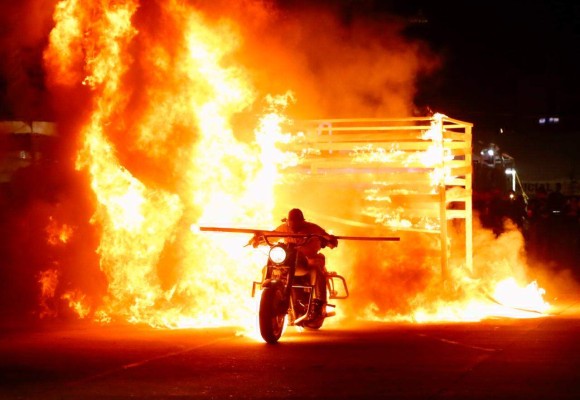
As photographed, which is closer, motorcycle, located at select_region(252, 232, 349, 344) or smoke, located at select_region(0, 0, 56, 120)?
motorcycle, located at select_region(252, 232, 349, 344)

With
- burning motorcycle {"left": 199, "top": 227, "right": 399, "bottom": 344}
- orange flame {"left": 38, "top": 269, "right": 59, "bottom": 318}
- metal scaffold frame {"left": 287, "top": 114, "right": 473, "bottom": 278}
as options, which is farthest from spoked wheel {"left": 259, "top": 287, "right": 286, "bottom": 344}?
orange flame {"left": 38, "top": 269, "right": 59, "bottom": 318}

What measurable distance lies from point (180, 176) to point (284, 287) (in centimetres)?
457

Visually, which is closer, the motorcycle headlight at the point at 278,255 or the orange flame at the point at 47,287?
the motorcycle headlight at the point at 278,255

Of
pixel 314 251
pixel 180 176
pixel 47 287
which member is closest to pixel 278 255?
Answer: pixel 314 251

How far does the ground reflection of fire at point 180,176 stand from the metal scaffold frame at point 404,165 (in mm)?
478

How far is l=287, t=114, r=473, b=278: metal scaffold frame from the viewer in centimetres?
1702

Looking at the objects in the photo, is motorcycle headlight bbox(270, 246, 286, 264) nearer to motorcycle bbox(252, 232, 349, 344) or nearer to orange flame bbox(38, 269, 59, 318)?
motorcycle bbox(252, 232, 349, 344)

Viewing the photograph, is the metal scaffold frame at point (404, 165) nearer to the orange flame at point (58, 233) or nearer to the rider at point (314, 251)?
the rider at point (314, 251)

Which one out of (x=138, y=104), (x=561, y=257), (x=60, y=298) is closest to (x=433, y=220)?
(x=138, y=104)

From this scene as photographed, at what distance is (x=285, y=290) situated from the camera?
40.2ft

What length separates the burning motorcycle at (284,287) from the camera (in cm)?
1170

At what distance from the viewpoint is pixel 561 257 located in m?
26.8

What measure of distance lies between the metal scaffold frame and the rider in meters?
3.51

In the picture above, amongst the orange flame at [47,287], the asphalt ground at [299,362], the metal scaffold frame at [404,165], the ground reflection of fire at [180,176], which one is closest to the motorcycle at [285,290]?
the asphalt ground at [299,362]
